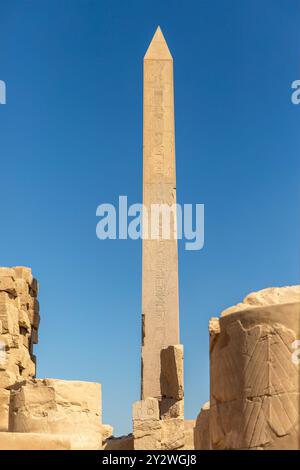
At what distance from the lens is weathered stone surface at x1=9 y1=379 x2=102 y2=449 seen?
8289 mm

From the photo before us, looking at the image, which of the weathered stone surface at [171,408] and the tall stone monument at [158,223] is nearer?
the weathered stone surface at [171,408]

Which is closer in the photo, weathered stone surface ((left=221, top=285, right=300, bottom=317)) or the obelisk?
weathered stone surface ((left=221, top=285, right=300, bottom=317))

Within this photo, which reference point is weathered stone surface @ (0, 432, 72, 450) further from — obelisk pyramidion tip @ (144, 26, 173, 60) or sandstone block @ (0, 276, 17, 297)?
obelisk pyramidion tip @ (144, 26, 173, 60)

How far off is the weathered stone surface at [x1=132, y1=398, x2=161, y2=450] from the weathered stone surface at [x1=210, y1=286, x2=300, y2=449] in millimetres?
4945

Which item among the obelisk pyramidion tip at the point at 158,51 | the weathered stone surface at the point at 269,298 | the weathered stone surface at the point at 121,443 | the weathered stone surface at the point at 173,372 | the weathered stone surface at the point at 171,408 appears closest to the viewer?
the weathered stone surface at the point at 269,298

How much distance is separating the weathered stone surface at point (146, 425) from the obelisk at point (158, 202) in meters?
A: 2.96

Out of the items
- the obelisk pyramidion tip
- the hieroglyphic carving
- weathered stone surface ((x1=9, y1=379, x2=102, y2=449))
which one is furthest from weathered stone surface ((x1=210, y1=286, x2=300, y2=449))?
the obelisk pyramidion tip

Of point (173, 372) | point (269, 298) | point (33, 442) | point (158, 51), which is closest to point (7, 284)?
point (173, 372)

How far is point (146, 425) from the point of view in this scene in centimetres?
1051

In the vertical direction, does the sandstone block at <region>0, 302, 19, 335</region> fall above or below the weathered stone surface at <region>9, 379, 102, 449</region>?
above

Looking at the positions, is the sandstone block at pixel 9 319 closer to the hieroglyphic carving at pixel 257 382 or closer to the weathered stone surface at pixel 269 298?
the weathered stone surface at pixel 269 298

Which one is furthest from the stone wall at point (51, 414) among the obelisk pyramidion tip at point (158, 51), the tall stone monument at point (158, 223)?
the obelisk pyramidion tip at point (158, 51)

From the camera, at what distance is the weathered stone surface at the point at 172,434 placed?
10258 mm

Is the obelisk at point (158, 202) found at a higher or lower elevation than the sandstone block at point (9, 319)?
higher
